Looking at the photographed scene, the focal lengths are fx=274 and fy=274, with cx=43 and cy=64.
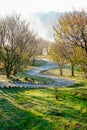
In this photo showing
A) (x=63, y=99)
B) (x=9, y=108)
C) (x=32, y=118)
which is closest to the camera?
(x=32, y=118)

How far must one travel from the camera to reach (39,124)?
22703mm

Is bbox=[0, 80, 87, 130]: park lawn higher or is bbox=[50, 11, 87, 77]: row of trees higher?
bbox=[50, 11, 87, 77]: row of trees

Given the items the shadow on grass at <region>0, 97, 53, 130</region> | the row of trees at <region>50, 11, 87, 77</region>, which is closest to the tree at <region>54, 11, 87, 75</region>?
the row of trees at <region>50, 11, 87, 77</region>

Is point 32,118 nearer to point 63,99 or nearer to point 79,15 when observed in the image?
point 63,99

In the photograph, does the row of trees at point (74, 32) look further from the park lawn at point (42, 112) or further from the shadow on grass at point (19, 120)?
the shadow on grass at point (19, 120)

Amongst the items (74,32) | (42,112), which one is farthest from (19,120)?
(74,32)

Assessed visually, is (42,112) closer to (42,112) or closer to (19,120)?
(42,112)

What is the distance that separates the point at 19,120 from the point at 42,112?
2877 millimetres

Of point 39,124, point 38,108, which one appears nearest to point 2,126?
point 39,124

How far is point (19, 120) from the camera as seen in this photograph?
23.2m

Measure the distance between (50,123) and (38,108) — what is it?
3.84 m

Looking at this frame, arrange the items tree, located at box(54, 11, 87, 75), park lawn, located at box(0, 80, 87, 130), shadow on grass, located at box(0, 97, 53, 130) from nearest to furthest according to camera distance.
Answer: shadow on grass, located at box(0, 97, 53, 130), park lawn, located at box(0, 80, 87, 130), tree, located at box(54, 11, 87, 75)

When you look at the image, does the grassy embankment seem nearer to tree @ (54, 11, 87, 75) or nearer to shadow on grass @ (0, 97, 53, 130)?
shadow on grass @ (0, 97, 53, 130)

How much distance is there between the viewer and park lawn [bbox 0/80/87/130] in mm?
22453
